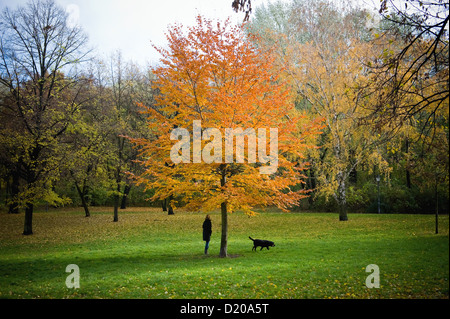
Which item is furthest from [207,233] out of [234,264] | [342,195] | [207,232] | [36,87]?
[36,87]

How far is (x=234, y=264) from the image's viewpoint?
9.89 m

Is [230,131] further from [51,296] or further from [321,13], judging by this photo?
[321,13]

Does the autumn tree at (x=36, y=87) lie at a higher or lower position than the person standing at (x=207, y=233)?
higher

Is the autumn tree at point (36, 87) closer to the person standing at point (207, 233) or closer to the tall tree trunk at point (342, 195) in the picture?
the person standing at point (207, 233)

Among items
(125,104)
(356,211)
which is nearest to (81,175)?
(125,104)

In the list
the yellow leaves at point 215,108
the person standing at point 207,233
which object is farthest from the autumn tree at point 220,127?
the person standing at point 207,233

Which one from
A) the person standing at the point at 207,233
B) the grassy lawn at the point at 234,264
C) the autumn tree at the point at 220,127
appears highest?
the autumn tree at the point at 220,127

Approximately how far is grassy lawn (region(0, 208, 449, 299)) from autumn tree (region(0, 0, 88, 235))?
3517 mm

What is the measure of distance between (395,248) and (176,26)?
10516 millimetres

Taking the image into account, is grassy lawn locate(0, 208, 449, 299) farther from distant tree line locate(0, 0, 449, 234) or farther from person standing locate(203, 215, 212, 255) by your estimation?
distant tree line locate(0, 0, 449, 234)

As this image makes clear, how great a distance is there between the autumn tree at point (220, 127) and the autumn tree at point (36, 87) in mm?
9013

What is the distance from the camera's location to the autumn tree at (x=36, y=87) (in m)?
16.1

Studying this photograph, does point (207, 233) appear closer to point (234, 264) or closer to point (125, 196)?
point (234, 264)

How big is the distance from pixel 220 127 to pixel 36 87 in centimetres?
1369
